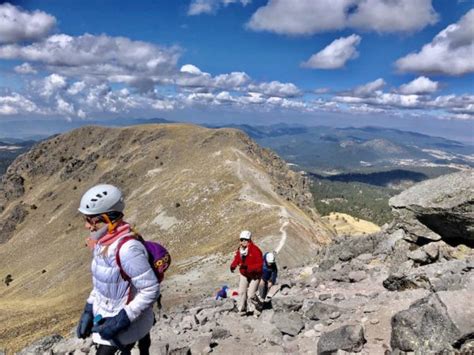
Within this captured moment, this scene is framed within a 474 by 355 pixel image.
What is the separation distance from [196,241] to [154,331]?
38162mm

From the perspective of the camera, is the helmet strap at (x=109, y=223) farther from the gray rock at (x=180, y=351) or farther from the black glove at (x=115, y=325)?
the gray rock at (x=180, y=351)

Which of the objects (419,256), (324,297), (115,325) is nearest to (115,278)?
(115,325)

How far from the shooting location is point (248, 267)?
15.5 metres

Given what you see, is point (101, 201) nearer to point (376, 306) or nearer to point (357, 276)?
point (376, 306)

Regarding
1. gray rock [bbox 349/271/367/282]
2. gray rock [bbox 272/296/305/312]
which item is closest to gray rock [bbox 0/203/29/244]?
gray rock [bbox 272/296/305/312]

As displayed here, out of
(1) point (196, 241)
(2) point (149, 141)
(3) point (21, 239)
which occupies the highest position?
(2) point (149, 141)

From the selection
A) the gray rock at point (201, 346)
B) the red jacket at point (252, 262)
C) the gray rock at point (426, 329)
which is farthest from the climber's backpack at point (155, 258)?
the red jacket at point (252, 262)

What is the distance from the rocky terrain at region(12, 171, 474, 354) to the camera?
955 centimetres

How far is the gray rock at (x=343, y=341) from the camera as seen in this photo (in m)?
10.8

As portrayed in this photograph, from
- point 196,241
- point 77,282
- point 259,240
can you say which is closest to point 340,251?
point 259,240

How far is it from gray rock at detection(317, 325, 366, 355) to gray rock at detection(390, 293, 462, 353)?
88cm

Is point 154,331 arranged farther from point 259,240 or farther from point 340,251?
point 259,240

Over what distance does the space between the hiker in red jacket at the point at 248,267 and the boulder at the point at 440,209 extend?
252 inches

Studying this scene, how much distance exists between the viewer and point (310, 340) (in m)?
12.5
